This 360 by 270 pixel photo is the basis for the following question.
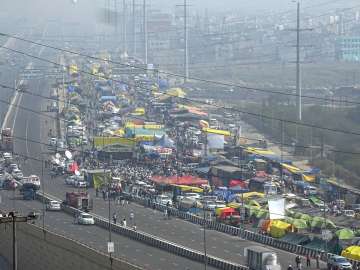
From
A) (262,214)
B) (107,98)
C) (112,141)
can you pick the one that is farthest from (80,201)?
(107,98)

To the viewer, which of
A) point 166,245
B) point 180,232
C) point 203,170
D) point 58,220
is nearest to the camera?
point 166,245

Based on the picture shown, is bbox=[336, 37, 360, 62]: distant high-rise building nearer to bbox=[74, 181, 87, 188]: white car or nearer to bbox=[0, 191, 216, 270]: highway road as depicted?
bbox=[74, 181, 87, 188]: white car

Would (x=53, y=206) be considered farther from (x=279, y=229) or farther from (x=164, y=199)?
(x=279, y=229)

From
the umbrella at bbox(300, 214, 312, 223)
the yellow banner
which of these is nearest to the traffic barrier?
the umbrella at bbox(300, 214, 312, 223)

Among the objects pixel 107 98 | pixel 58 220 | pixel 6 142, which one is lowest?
pixel 58 220

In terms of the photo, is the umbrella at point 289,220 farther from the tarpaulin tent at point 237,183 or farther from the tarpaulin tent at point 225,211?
the tarpaulin tent at point 237,183

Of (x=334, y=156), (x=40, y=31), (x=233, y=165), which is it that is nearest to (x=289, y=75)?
(x=40, y=31)

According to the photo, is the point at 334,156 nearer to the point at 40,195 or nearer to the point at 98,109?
the point at 40,195

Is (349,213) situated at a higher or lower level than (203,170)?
lower
